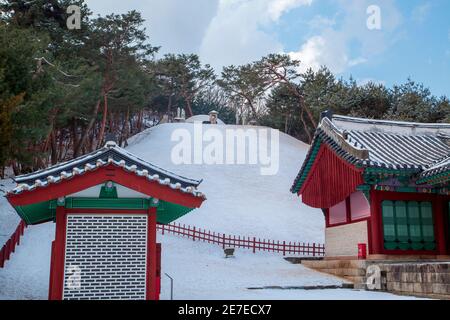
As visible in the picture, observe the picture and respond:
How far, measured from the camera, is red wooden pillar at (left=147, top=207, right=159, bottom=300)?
10453 mm

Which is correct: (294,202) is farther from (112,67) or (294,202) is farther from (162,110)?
(162,110)

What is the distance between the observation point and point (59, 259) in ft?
33.4

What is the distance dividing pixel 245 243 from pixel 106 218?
585 inches

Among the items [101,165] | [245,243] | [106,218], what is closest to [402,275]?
[106,218]

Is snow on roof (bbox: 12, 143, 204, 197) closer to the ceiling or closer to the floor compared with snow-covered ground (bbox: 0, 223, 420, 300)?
closer to the ceiling

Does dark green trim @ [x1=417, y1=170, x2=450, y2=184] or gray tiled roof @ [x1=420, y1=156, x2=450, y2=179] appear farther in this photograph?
dark green trim @ [x1=417, y1=170, x2=450, y2=184]

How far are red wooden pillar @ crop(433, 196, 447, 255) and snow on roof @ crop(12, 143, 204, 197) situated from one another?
11025 millimetres

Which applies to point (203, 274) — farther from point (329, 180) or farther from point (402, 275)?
point (402, 275)

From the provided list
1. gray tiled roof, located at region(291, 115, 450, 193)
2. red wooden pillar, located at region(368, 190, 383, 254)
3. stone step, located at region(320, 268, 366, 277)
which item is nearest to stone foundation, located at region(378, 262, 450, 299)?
stone step, located at region(320, 268, 366, 277)

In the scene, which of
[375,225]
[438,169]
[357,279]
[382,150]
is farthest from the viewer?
[382,150]

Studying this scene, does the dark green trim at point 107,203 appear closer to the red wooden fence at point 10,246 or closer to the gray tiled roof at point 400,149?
the red wooden fence at point 10,246

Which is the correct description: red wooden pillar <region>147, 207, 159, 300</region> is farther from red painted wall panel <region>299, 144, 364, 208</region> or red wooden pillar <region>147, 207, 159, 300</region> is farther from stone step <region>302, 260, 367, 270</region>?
stone step <region>302, 260, 367, 270</region>

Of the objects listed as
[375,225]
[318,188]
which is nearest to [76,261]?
[375,225]
